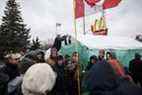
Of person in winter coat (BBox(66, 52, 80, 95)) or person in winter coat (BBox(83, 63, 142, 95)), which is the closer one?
person in winter coat (BBox(83, 63, 142, 95))

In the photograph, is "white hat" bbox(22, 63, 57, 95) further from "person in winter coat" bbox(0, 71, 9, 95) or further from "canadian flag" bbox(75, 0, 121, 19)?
"canadian flag" bbox(75, 0, 121, 19)

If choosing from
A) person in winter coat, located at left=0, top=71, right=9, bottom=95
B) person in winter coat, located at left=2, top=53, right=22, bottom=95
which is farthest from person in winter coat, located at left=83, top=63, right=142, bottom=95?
person in winter coat, located at left=0, top=71, right=9, bottom=95

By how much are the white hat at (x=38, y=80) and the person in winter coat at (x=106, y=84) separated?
2.02ft

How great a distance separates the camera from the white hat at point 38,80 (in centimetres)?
407

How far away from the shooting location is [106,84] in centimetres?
344

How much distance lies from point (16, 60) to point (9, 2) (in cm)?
5447

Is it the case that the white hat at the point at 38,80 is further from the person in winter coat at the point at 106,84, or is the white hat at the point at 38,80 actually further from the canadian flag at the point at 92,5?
the canadian flag at the point at 92,5

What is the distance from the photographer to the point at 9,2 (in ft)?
199

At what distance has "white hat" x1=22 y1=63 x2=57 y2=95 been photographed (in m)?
4.07

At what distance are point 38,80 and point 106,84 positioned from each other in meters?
0.87

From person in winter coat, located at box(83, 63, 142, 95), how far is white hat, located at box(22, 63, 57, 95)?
24.2 inches

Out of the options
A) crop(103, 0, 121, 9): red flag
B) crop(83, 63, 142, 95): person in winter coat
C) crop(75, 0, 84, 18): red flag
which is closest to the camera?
crop(83, 63, 142, 95): person in winter coat

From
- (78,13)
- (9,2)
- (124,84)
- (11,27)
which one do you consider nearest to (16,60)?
(124,84)

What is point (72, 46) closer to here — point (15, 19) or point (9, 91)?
point (9, 91)
